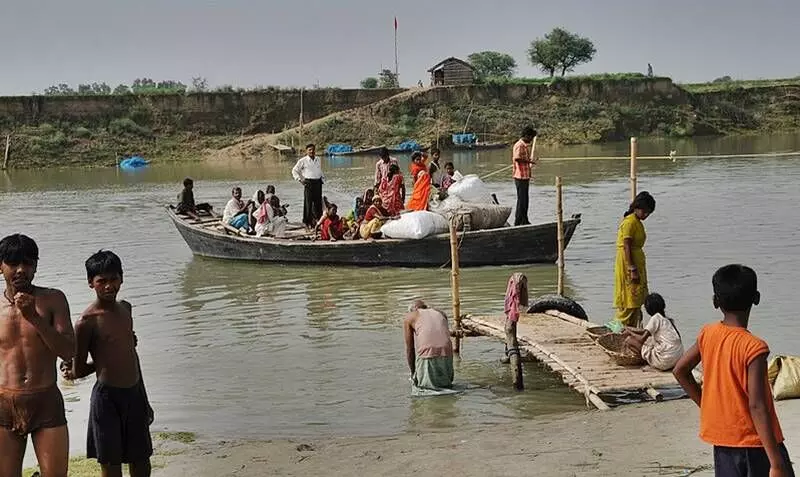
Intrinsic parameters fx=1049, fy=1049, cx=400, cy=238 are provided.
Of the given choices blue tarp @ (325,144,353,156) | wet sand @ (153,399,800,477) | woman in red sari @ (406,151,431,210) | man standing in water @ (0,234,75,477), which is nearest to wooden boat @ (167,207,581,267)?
woman in red sari @ (406,151,431,210)

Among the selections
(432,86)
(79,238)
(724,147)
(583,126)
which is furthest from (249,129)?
(79,238)

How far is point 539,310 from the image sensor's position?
423 inches

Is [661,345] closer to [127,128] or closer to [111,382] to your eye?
[111,382]

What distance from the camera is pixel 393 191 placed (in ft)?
53.6

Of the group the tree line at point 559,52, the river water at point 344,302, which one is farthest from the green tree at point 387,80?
the river water at point 344,302

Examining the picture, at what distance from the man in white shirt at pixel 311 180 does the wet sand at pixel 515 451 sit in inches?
381

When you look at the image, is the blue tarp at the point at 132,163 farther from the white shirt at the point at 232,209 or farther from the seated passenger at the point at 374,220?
the seated passenger at the point at 374,220

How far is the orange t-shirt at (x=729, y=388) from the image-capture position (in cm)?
393

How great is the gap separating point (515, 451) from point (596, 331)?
257 centimetres

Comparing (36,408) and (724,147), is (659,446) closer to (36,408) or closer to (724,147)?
(36,408)

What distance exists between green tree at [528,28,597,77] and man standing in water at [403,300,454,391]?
70.5 metres

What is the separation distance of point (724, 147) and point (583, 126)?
10.7m

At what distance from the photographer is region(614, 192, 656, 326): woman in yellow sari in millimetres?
9172

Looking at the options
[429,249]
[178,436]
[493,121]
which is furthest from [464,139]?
[178,436]
